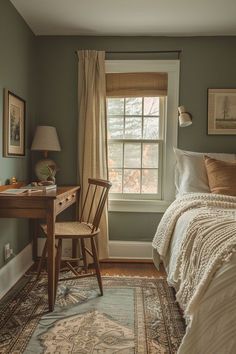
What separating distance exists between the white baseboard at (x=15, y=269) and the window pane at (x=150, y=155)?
152cm

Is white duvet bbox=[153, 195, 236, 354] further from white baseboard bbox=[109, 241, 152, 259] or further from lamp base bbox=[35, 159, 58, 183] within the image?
white baseboard bbox=[109, 241, 152, 259]

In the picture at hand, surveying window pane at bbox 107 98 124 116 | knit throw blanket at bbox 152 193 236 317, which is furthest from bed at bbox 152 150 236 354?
window pane at bbox 107 98 124 116

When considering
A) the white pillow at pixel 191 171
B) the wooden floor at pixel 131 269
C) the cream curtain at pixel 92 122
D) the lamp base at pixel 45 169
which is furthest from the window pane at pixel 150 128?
the wooden floor at pixel 131 269

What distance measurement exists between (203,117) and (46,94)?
65.9 inches

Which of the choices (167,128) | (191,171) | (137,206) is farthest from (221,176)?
(137,206)

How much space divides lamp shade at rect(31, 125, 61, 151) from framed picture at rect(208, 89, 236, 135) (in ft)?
5.29

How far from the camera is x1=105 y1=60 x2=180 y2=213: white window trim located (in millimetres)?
3350

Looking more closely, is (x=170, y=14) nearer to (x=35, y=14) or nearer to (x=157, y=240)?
(x=35, y=14)

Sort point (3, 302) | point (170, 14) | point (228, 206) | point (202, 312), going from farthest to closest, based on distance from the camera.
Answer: point (170, 14)
point (3, 302)
point (228, 206)
point (202, 312)

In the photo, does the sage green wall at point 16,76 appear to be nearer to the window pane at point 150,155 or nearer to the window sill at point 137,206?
the window sill at point 137,206

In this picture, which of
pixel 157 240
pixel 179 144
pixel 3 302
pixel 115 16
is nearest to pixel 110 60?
pixel 115 16

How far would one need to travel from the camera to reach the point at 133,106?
3.48 m

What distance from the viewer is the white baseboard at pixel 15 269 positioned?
2543 millimetres

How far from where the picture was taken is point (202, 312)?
1243mm
